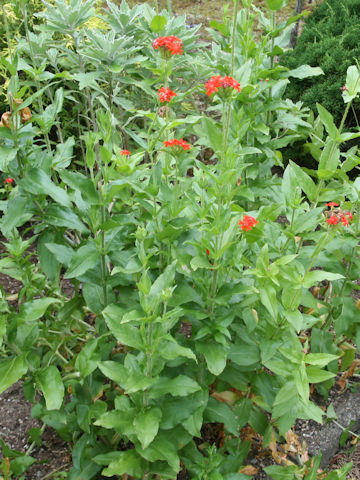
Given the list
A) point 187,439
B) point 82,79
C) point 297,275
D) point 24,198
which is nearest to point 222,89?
point 297,275

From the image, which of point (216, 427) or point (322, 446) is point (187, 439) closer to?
point (216, 427)

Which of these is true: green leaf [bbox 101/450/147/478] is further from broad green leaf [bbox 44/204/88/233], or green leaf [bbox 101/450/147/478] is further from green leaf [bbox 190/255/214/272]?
broad green leaf [bbox 44/204/88/233]

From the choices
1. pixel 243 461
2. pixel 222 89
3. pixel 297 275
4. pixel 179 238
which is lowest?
pixel 243 461

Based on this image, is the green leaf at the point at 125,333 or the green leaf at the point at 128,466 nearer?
the green leaf at the point at 125,333

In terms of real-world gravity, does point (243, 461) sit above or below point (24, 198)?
below

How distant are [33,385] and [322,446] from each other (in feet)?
4.76

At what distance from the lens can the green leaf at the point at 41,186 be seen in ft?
5.92

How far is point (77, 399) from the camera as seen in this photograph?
6.52 feet

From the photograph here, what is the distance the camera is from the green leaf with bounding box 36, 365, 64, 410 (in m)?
1.61

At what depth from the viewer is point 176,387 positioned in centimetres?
166

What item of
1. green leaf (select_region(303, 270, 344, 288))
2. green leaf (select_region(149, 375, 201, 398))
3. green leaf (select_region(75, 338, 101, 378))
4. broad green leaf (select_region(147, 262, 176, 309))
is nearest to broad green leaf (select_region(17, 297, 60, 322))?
green leaf (select_region(75, 338, 101, 378))

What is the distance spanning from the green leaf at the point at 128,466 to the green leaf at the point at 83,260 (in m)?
0.67

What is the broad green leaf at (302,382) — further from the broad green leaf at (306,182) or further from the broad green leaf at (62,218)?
the broad green leaf at (62,218)

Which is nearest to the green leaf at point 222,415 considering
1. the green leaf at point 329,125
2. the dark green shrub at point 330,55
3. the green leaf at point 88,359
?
the green leaf at point 88,359
